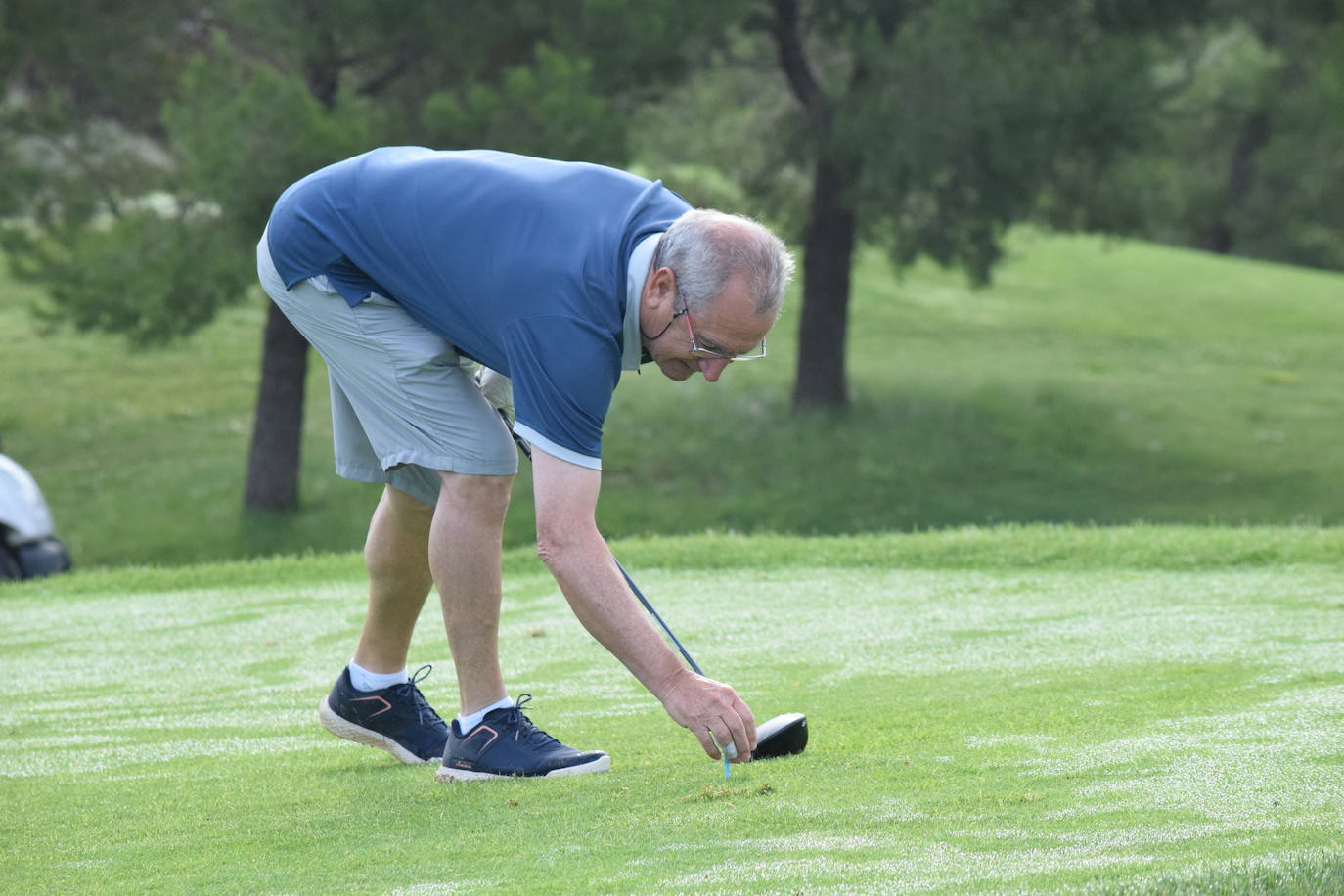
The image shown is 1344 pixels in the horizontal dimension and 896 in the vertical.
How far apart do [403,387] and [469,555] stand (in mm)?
411

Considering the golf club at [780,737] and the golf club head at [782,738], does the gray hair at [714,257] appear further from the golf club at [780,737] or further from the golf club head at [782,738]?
the golf club head at [782,738]

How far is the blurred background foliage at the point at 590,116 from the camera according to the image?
12.5 m

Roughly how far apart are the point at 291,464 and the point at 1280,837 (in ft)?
45.9

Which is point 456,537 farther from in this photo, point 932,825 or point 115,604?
point 115,604

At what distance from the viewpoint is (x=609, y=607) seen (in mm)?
3156

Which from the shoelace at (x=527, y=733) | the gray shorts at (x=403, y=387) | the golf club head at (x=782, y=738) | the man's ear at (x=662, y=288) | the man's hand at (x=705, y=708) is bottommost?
the shoelace at (x=527, y=733)

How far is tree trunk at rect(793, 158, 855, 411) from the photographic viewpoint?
17266 mm

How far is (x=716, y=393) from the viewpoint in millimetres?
20312

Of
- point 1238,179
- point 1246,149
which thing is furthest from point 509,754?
point 1238,179

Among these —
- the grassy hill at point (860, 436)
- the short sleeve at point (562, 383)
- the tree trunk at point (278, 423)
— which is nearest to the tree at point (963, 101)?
the grassy hill at point (860, 436)

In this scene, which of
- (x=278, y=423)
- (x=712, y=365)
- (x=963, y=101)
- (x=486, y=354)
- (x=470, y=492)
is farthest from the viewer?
(x=278, y=423)

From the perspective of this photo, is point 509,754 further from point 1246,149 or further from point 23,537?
point 1246,149

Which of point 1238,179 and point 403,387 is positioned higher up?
point 403,387

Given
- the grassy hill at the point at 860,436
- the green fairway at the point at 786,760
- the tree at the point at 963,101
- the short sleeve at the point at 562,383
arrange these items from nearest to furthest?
the green fairway at the point at 786,760, the short sleeve at the point at 562,383, the tree at the point at 963,101, the grassy hill at the point at 860,436
